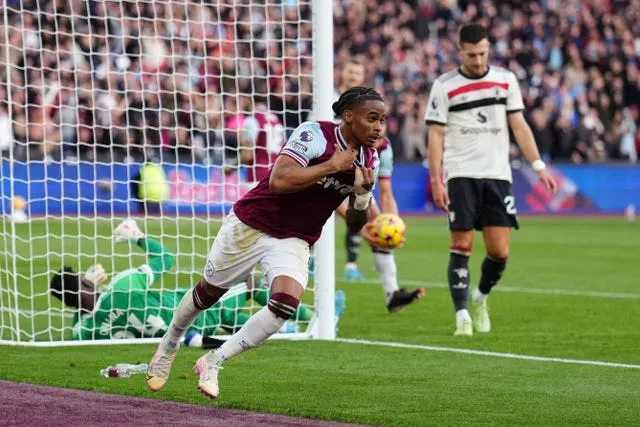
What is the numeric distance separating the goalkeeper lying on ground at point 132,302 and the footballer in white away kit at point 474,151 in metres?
1.75

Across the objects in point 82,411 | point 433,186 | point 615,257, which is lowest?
point 615,257

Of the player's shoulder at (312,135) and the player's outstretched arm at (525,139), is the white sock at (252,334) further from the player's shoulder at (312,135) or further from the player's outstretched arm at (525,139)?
the player's outstretched arm at (525,139)

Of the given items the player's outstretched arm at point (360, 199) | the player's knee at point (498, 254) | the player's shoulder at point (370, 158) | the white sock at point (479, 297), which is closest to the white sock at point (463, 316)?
the white sock at point (479, 297)

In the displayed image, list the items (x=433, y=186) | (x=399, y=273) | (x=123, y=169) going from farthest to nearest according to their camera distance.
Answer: (x=123, y=169)
(x=399, y=273)
(x=433, y=186)

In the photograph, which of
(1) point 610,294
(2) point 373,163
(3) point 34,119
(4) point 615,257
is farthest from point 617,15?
(2) point 373,163

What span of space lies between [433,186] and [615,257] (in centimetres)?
891

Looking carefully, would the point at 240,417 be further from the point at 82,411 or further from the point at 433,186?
the point at 433,186

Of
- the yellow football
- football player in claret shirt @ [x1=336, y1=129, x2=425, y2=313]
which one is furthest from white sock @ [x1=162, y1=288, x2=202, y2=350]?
the yellow football

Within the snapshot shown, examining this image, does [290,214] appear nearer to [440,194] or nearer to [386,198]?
[440,194]

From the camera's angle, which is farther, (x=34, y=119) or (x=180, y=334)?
(x=34, y=119)

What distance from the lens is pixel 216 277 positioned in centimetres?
745

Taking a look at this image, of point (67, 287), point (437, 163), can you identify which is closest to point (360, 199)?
point (437, 163)

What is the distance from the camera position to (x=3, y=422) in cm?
652

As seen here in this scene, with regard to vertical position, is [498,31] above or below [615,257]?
above
